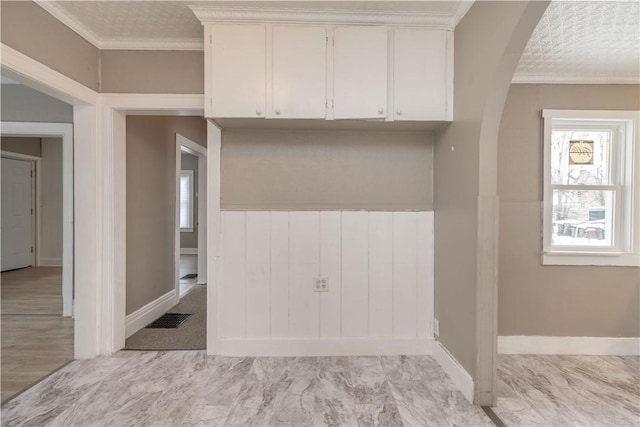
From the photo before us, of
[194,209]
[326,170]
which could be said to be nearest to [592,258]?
[326,170]

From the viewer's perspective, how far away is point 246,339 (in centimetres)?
244

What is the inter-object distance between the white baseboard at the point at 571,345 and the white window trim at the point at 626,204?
627mm

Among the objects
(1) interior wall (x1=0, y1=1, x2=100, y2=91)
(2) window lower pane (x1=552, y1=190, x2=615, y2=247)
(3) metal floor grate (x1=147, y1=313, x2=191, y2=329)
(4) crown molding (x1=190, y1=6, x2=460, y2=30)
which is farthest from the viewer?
(3) metal floor grate (x1=147, y1=313, x2=191, y2=329)

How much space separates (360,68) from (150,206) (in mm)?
2477

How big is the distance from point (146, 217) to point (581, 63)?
3999 millimetres

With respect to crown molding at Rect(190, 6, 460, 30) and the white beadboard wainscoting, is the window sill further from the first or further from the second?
crown molding at Rect(190, 6, 460, 30)

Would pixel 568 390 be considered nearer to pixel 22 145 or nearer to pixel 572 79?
pixel 572 79

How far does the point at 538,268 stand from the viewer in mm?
2582

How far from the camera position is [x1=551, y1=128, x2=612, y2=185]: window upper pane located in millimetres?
2641

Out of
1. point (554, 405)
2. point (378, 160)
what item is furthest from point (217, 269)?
point (554, 405)

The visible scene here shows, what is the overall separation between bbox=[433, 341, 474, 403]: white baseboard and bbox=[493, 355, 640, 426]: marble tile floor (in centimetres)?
18

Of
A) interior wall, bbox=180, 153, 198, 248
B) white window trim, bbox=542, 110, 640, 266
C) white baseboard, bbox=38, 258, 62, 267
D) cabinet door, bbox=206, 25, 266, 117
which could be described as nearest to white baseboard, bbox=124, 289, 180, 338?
cabinet door, bbox=206, 25, 266, 117

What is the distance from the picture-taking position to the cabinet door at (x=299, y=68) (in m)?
2.10

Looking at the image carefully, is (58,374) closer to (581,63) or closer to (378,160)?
(378,160)
